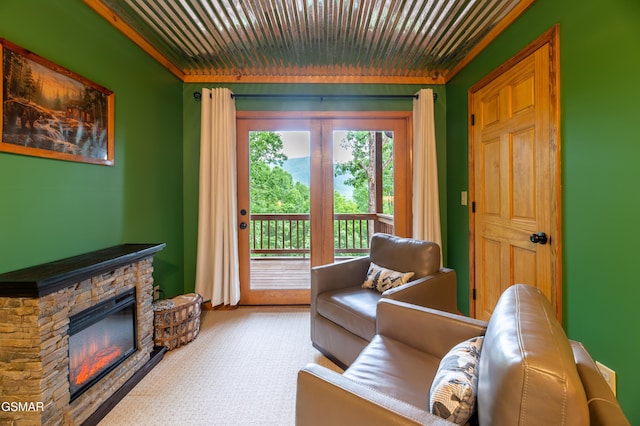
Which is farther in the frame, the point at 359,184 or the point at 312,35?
the point at 359,184

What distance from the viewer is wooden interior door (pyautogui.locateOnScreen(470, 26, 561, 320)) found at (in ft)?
5.67

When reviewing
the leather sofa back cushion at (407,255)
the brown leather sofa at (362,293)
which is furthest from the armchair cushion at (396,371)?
the leather sofa back cushion at (407,255)

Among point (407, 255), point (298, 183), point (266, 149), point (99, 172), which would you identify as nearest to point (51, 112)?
point (99, 172)

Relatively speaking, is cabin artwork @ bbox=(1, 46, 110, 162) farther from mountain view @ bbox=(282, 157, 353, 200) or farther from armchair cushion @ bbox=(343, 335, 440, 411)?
armchair cushion @ bbox=(343, 335, 440, 411)

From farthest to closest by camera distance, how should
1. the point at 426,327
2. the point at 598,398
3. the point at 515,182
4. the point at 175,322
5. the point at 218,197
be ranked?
the point at 218,197 → the point at 175,322 → the point at 515,182 → the point at 426,327 → the point at 598,398

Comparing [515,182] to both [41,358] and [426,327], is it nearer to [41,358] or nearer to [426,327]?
[426,327]

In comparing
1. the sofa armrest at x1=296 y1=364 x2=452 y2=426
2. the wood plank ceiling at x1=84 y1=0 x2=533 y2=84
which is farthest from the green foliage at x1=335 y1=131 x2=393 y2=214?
the sofa armrest at x1=296 y1=364 x2=452 y2=426

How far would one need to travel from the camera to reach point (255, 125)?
3117mm

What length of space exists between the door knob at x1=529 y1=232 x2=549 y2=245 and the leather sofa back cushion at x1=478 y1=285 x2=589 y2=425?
4.09ft

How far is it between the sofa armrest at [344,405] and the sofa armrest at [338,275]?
117cm

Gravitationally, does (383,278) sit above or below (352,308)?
above

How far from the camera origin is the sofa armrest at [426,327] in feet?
4.17

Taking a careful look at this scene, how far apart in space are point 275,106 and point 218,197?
120cm

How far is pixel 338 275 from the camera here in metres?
2.25
